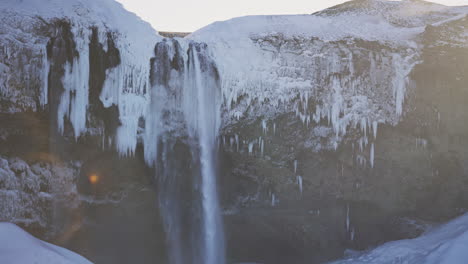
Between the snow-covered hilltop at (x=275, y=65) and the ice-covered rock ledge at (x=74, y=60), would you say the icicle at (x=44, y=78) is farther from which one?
the snow-covered hilltop at (x=275, y=65)

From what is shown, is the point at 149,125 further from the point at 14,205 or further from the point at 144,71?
the point at 14,205

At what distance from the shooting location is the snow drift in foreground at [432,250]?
7367 millimetres

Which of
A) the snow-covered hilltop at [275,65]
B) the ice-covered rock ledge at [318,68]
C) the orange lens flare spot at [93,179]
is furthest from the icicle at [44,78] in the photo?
the ice-covered rock ledge at [318,68]

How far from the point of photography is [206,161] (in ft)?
41.4

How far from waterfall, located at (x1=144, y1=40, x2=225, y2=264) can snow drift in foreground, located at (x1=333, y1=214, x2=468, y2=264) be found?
14.3 feet

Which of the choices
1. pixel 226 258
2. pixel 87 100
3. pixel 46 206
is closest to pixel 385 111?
pixel 226 258

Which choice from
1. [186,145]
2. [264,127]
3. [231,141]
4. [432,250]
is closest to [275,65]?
[264,127]

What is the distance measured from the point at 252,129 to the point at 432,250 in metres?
6.28

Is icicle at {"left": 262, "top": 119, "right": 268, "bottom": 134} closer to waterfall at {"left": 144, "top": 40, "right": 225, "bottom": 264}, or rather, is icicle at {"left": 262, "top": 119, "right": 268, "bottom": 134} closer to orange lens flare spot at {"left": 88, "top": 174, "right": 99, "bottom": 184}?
waterfall at {"left": 144, "top": 40, "right": 225, "bottom": 264}

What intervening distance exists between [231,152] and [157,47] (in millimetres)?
3993

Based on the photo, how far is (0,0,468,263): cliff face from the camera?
10578 millimetres

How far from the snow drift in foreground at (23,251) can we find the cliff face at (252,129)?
4.78m

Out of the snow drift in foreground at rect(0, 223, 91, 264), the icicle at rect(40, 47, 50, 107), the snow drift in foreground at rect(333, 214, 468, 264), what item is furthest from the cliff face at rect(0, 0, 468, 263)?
the snow drift in foreground at rect(0, 223, 91, 264)

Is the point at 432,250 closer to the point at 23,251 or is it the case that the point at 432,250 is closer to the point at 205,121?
the point at 205,121
